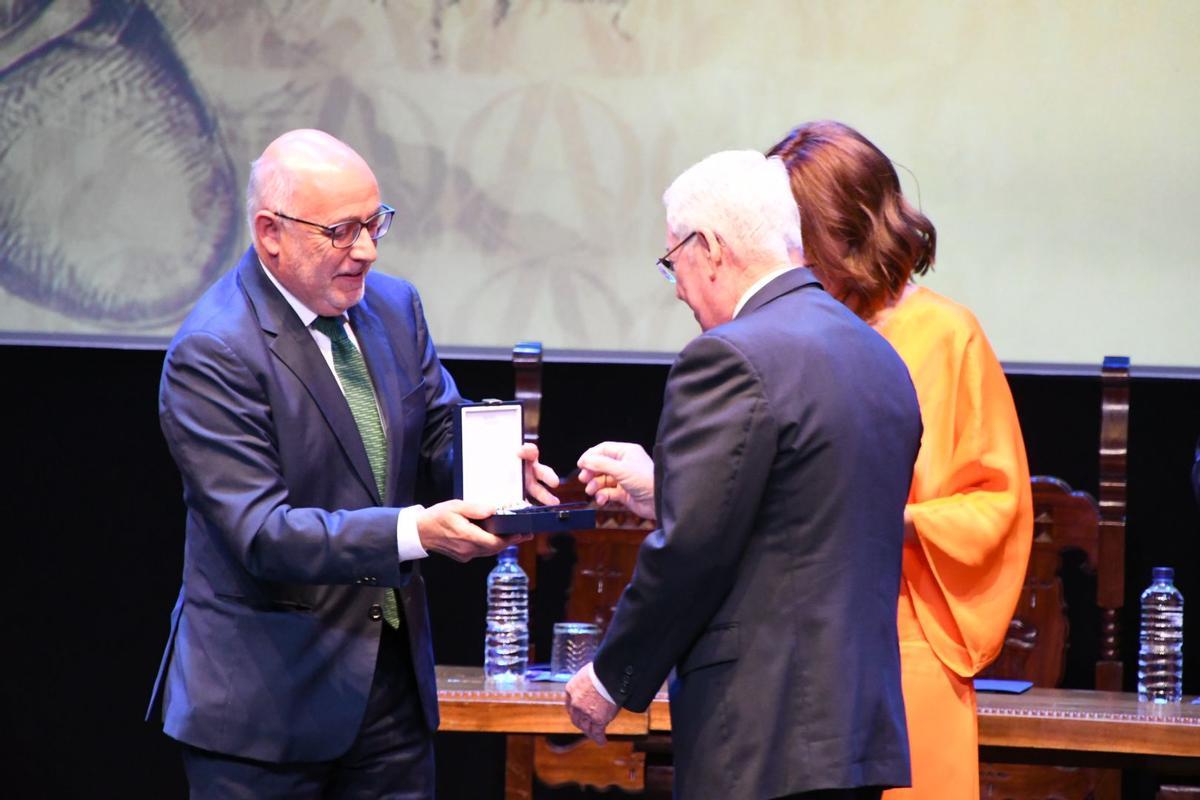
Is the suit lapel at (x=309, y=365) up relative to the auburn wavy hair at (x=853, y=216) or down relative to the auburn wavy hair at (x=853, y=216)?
down

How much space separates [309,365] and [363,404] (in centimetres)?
12

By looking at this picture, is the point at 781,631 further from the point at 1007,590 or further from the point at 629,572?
the point at 629,572

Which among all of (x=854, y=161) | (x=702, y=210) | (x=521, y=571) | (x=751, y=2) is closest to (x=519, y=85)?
(x=751, y=2)

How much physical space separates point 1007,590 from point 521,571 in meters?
1.71

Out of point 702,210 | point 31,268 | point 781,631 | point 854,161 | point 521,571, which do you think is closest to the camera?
point 781,631

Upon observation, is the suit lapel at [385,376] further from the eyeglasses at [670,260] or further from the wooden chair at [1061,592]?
the wooden chair at [1061,592]

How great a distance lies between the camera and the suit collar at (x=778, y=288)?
2150 mm

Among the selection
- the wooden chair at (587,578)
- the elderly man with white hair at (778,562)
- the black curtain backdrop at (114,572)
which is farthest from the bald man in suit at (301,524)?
the black curtain backdrop at (114,572)

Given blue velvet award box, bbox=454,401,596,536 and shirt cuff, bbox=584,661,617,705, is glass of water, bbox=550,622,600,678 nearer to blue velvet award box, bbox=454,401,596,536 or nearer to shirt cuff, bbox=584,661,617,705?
blue velvet award box, bbox=454,401,596,536

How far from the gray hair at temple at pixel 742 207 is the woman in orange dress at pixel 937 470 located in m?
0.41

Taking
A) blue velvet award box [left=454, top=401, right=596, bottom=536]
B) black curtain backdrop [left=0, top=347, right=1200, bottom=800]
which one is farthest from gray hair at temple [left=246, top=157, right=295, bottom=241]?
black curtain backdrop [left=0, top=347, right=1200, bottom=800]

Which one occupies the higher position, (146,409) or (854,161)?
(854,161)

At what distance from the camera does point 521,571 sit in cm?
407

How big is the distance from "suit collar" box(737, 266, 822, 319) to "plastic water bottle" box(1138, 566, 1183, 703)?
184cm
